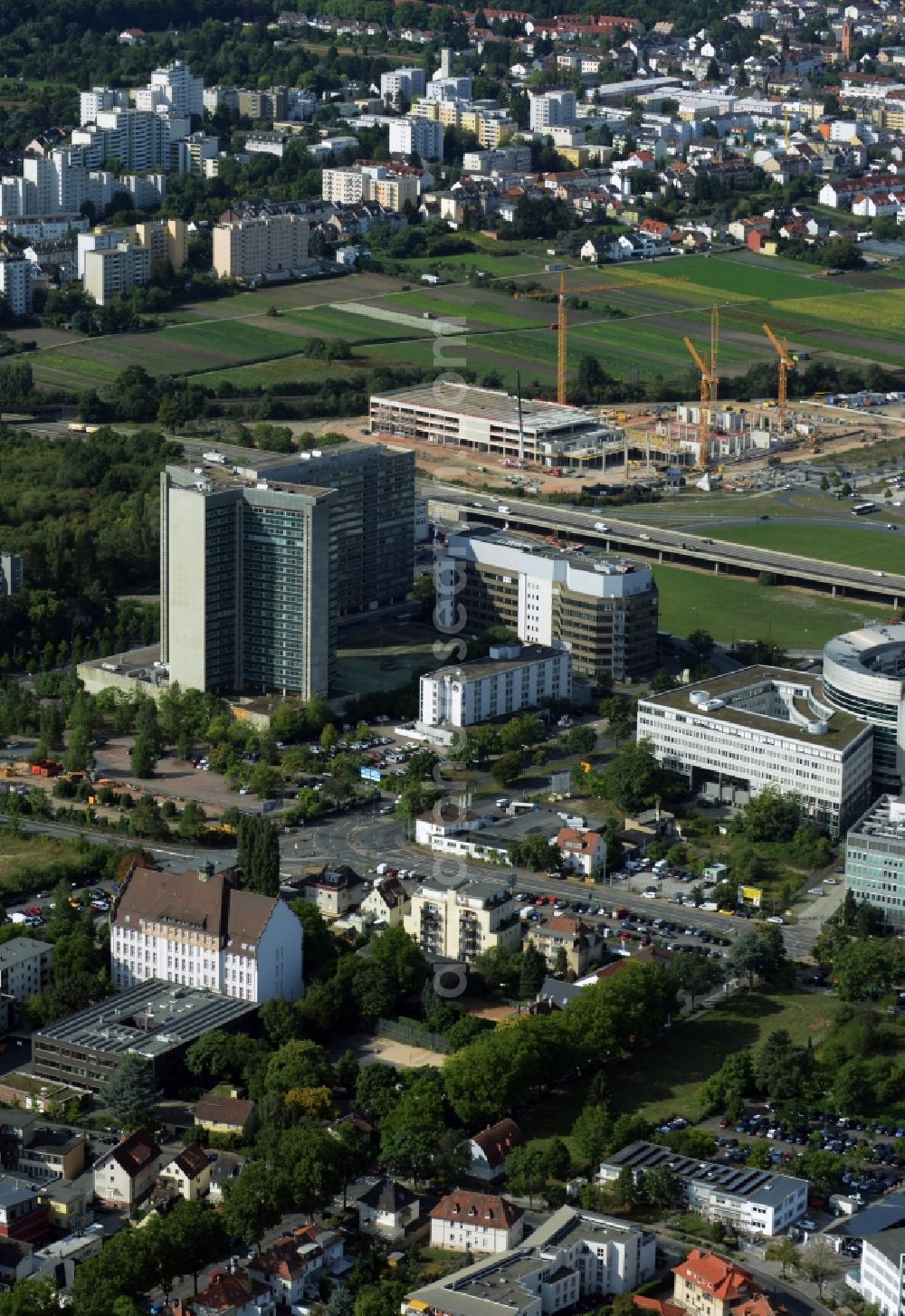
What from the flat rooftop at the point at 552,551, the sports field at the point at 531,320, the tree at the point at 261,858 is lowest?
the sports field at the point at 531,320

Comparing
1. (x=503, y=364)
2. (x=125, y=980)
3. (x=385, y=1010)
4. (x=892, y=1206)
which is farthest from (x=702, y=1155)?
(x=503, y=364)

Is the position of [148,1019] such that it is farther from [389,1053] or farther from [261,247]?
[261,247]

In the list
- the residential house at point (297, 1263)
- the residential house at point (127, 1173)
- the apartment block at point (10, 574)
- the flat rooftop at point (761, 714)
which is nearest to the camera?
the residential house at point (297, 1263)

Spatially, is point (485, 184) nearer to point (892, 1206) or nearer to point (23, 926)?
point (23, 926)

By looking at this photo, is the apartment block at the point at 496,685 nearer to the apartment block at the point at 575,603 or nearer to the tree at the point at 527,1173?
the apartment block at the point at 575,603

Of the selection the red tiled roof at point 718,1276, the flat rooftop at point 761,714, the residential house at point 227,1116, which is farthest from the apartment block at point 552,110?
the red tiled roof at point 718,1276

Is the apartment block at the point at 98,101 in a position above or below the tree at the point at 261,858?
above

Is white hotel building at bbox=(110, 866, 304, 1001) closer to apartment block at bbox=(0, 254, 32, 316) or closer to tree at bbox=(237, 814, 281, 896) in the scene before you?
tree at bbox=(237, 814, 281, 896)
